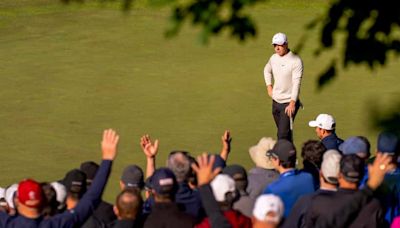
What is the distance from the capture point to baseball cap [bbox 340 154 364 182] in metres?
10.7

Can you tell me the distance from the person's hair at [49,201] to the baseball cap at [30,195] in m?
0.24

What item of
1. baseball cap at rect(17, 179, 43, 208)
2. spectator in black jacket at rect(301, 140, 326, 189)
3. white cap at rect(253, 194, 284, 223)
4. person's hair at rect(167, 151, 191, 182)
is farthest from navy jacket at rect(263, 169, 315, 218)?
baseball cap at rect(17, 179, 43, 208)

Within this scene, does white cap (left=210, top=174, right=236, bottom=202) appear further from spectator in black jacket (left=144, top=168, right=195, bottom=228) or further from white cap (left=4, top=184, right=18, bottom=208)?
white cap (left=4, top=184, right=18, bottom=208)

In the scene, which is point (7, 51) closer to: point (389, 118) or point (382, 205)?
point (389, 118)

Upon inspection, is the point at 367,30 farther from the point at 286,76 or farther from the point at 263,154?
the point at 286,76

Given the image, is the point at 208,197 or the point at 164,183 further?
the point at 164,183

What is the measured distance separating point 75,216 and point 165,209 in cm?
70

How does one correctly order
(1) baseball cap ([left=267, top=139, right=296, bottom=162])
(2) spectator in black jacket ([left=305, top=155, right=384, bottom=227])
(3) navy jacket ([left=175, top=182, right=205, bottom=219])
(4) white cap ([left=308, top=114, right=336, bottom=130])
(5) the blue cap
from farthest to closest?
(4) white cap ([left=308, top=114, right=336, bottom=130])
(5) the blue cap
(1) baseball cap ([left=267, top=139, right=296, bottom=162])
(3) navy jacket ([left=175, top=182, right=205, bottom=219])
(2) spectator in black jacket ([left=305, top=155, right=384, bottom=227])

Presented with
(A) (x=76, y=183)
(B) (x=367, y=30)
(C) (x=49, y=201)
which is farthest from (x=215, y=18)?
(A) (x=76, y=183)

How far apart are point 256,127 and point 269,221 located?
9.41 meters

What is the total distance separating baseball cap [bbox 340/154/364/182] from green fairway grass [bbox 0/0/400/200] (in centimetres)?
546

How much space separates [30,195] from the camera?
9969 mm

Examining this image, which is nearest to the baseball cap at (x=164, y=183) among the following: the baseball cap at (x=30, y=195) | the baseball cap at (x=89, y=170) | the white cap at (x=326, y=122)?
the baseball cap at (x=30, y=195)

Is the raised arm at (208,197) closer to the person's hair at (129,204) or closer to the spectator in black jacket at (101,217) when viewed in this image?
the person's hair at (129,204)
